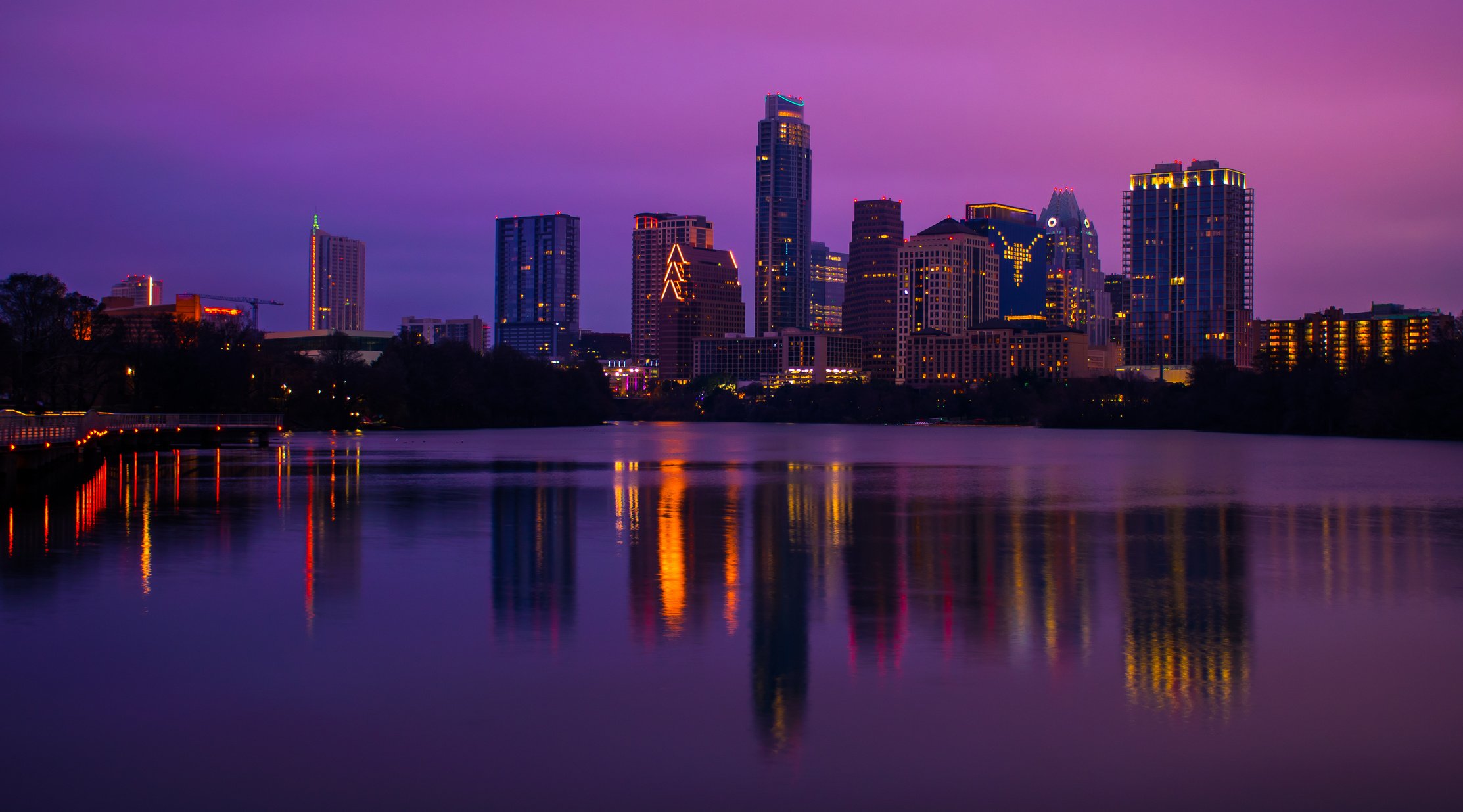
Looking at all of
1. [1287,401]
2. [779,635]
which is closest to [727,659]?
[779,635]

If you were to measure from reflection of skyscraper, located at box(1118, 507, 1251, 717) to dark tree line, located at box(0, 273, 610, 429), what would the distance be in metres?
64.3

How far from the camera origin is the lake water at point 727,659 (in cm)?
1007

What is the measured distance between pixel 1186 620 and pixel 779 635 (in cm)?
573

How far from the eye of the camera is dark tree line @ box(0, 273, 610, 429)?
74875mm

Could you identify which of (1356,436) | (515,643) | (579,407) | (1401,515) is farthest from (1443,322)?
(515,643)

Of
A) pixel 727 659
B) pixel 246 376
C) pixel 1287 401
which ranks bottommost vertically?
pixel 727 659

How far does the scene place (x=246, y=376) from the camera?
10325cm

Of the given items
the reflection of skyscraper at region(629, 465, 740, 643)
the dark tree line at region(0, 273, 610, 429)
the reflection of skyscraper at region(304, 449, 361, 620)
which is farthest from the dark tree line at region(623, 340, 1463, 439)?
the reflection of skyscraper at region(304, 449, 361, 620)

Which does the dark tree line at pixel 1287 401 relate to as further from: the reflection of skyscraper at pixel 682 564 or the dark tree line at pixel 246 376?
the reflection of skyscraper at pixel 682 564

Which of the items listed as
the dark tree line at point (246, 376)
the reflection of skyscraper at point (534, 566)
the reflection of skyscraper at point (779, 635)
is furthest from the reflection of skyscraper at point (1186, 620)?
the dark tree line at point (246, 376)

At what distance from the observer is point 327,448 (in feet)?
246

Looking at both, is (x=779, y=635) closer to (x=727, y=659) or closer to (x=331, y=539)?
(x=727, y=659)

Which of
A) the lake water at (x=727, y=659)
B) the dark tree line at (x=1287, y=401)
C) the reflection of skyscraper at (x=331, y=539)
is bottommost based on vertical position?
the lake water at (x=727, y=659)

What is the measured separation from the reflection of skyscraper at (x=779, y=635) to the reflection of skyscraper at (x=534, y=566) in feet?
9.21
